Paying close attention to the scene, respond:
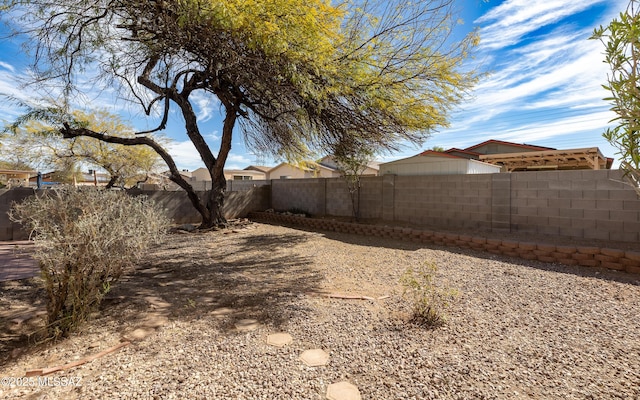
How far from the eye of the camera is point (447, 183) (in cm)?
783

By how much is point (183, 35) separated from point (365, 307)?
416 cm

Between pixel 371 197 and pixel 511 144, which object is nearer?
pixel 371 197

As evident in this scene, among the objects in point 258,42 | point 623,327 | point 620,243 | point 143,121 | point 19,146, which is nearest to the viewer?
point 623,327

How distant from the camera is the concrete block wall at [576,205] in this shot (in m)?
5.40

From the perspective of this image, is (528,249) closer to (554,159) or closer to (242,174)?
(554,159)

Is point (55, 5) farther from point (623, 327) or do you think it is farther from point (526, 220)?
point (526, 220)

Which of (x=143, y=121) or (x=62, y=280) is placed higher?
(x=143, y=121)

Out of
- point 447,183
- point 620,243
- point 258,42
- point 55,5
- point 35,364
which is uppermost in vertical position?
point 55,5

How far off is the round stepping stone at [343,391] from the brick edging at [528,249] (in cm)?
511

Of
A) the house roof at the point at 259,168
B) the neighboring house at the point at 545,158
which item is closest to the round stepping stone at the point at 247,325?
the neighboring house at the point at 545,158

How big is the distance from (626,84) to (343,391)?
2.32 m

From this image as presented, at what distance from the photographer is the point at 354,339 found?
263cm

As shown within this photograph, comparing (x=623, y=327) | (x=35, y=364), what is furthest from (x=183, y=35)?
(x=623, y=327)

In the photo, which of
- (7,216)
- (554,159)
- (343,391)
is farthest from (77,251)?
(554,159)
